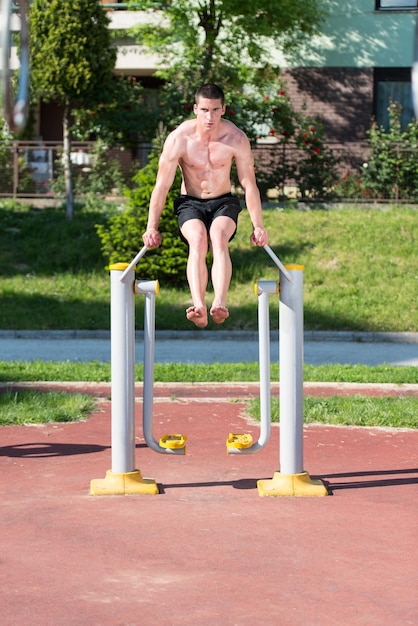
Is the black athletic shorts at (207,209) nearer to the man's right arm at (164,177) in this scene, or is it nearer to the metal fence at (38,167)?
the man's right arm at (164,177)

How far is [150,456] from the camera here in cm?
918

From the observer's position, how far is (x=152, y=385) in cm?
793

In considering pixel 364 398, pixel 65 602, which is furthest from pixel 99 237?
pixel 65 602

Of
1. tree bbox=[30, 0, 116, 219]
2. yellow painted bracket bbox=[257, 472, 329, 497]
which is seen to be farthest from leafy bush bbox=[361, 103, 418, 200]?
yellow painted bracket bbox=[257, 472, 329, 497]

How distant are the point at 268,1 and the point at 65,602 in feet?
Answer: 78.8

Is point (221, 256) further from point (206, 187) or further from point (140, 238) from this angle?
point (140, 238)

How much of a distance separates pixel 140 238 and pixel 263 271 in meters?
2.36

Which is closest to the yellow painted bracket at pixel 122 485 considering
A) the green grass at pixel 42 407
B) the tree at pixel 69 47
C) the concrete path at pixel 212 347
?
the green grass at pixel 42 407

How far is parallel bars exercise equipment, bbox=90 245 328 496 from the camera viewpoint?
7.84m

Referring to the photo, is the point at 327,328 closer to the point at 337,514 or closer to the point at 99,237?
the point at 99,237

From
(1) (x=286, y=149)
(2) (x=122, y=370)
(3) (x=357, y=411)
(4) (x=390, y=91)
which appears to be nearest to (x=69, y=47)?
(1) (x=286, y=149)

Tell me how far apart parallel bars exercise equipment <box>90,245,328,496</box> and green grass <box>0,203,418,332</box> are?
10525 mm

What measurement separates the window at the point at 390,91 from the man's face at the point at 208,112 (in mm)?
23265

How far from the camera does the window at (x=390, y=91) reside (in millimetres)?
30469
